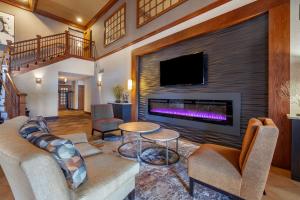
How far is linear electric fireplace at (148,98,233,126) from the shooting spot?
288cm

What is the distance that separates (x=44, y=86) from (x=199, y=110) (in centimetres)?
634

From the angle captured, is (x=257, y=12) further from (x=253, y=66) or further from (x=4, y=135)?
(x=4, y=135)

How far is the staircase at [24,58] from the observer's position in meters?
3.49

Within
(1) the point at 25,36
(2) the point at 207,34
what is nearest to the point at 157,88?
(2) the point at 207,34

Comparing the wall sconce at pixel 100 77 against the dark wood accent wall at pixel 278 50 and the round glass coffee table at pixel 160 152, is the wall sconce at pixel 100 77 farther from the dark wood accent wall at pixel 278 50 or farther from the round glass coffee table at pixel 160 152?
the dark wood accent wall at pixel 278 50

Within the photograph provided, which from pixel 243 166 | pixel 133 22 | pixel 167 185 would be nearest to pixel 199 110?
pixel 167 185

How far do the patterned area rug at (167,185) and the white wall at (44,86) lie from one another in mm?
5971

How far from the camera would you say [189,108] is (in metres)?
3.52

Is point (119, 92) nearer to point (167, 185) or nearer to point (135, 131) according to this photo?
point (135, 131)

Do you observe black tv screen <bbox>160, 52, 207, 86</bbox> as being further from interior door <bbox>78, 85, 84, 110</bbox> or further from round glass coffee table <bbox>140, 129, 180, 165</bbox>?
interior door <bbox>78, 85, 84, 110</bbox>

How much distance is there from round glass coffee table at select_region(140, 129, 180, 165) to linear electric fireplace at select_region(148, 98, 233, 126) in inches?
39.4

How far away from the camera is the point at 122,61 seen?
18.2 feet

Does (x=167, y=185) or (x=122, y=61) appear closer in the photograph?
(x=167, y=185)

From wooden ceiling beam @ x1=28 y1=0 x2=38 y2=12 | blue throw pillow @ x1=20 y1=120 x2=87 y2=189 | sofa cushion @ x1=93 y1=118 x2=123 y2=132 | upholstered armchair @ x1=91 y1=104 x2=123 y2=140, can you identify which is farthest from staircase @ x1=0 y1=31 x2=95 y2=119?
blue throw pillow @ x1=20 y1=120 x2=87 y2=189
